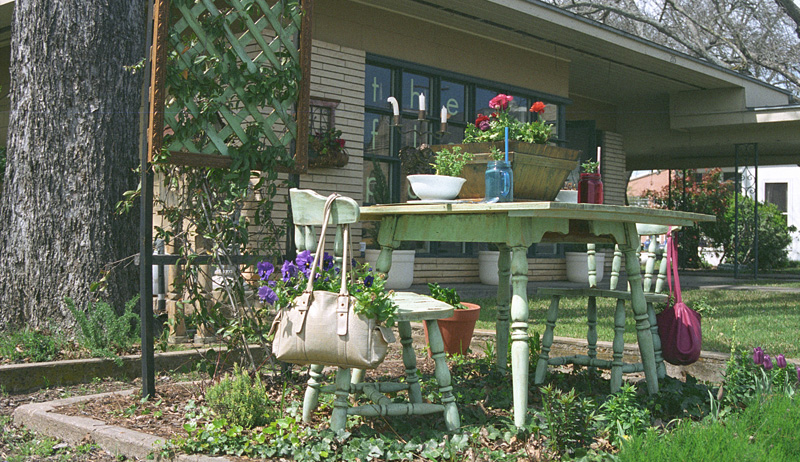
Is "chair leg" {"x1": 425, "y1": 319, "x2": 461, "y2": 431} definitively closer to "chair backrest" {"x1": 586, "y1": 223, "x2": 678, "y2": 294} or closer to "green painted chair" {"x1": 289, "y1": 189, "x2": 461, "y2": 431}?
"green painted chair" {"x1": 289, "y1": 189, "x2": 461, "y2": 431}

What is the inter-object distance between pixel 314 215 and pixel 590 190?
1.42m

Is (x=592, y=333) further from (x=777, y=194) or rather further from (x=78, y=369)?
(x=777, y=194)

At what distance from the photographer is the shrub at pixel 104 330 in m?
4.20

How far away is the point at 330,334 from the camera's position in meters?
2.47

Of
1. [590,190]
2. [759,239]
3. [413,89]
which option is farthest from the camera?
[759,239]

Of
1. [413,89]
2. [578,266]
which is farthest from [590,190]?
[578,266]

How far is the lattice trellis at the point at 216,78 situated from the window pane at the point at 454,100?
628 centimetres

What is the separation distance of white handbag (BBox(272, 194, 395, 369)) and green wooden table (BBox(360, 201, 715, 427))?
61 cm

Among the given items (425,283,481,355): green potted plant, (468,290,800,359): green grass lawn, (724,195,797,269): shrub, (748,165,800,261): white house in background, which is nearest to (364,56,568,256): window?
(468,290,800,359): green grass lawn

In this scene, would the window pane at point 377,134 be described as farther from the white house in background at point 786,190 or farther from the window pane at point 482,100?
the white house in background at point 786,190

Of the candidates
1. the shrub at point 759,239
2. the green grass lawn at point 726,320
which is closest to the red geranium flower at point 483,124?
the green grass lawn at point 726,320

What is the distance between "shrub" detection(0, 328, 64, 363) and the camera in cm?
413

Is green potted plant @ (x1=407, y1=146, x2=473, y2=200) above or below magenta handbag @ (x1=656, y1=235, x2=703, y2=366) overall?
above

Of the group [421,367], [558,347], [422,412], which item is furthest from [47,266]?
[558,347]
